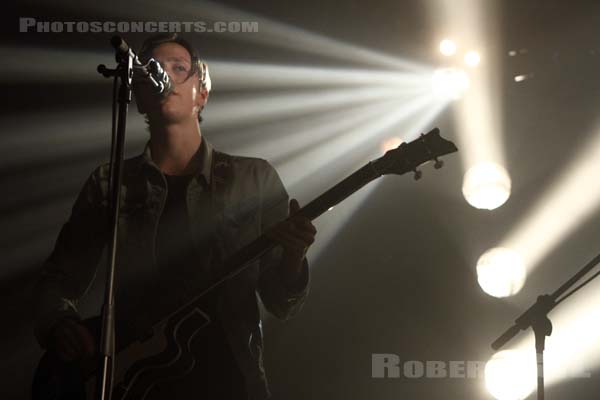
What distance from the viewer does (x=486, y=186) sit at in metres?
3.26

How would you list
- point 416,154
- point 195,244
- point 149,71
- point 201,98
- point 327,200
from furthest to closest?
1. point 201,98
2. point 195,244
3. point 327,200
4. point 416,154
5. point 149,71

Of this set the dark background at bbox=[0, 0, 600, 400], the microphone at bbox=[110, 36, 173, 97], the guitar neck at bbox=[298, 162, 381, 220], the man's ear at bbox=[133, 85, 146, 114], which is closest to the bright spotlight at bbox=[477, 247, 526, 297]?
the dark background at bbox=[0, 0, 600, 400]

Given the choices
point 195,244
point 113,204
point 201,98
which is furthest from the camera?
point 201,98

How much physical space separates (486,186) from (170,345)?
1.43 m

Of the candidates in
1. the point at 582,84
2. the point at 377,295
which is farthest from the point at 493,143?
the point at 377,295

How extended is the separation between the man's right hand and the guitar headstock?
1.09m

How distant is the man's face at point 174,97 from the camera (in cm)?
316

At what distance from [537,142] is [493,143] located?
19cm

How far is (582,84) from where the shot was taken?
3367 mm

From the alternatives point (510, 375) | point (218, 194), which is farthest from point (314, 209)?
point (510, 375)

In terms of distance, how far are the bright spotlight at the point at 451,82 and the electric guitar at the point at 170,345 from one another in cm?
76

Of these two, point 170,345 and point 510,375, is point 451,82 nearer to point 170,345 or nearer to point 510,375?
point 510,375

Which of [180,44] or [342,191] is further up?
[180,44]

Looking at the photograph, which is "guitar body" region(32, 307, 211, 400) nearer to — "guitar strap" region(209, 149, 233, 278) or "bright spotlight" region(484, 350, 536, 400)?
"guitar strap" region(209, 149, 233, 278)
